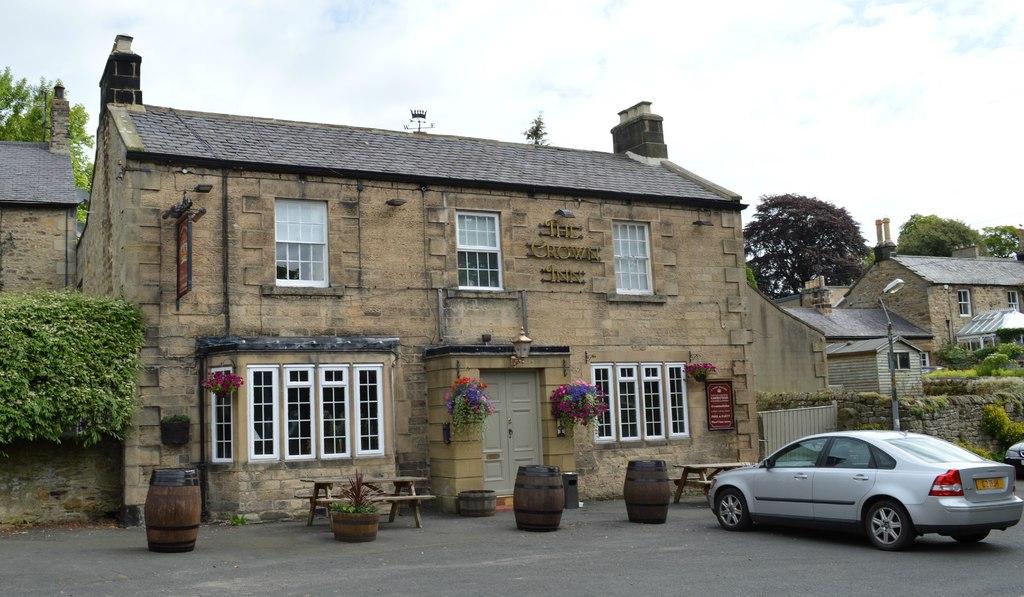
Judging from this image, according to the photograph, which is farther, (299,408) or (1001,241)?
(1001,241)

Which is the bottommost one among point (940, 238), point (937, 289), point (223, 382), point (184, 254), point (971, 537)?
point (971, 537)

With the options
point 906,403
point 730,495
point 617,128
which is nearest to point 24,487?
point 730,495

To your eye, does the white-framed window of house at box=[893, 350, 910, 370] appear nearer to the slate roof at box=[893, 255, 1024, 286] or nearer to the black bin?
the slate roof at box=[893, 255, 1024, 286]

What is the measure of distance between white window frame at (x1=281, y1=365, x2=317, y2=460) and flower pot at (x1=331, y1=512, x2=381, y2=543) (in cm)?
284

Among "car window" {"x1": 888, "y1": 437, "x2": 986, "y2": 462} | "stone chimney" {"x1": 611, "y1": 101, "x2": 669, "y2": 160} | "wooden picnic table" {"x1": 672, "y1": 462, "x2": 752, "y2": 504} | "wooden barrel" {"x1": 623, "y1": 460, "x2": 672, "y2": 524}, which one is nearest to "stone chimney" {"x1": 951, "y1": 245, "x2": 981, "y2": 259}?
"stone chimney" {"x1": 611, "y1": 101, "x2": 669, "y2": 160}

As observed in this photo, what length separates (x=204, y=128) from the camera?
1700 cm

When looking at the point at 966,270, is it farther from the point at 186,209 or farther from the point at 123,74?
the point at 186,209

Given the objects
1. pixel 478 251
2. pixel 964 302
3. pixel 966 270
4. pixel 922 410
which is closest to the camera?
pixel 478 251

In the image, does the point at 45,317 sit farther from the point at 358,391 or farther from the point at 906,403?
the point at 906,403

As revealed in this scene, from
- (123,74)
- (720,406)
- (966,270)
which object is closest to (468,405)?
(720,406)

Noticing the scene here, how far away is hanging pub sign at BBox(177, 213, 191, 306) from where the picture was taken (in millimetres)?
13906

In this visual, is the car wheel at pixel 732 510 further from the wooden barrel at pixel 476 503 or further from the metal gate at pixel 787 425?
the metal gate at pixel 787 425

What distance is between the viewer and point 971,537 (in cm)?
1165

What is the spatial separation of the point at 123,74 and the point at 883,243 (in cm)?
4057
